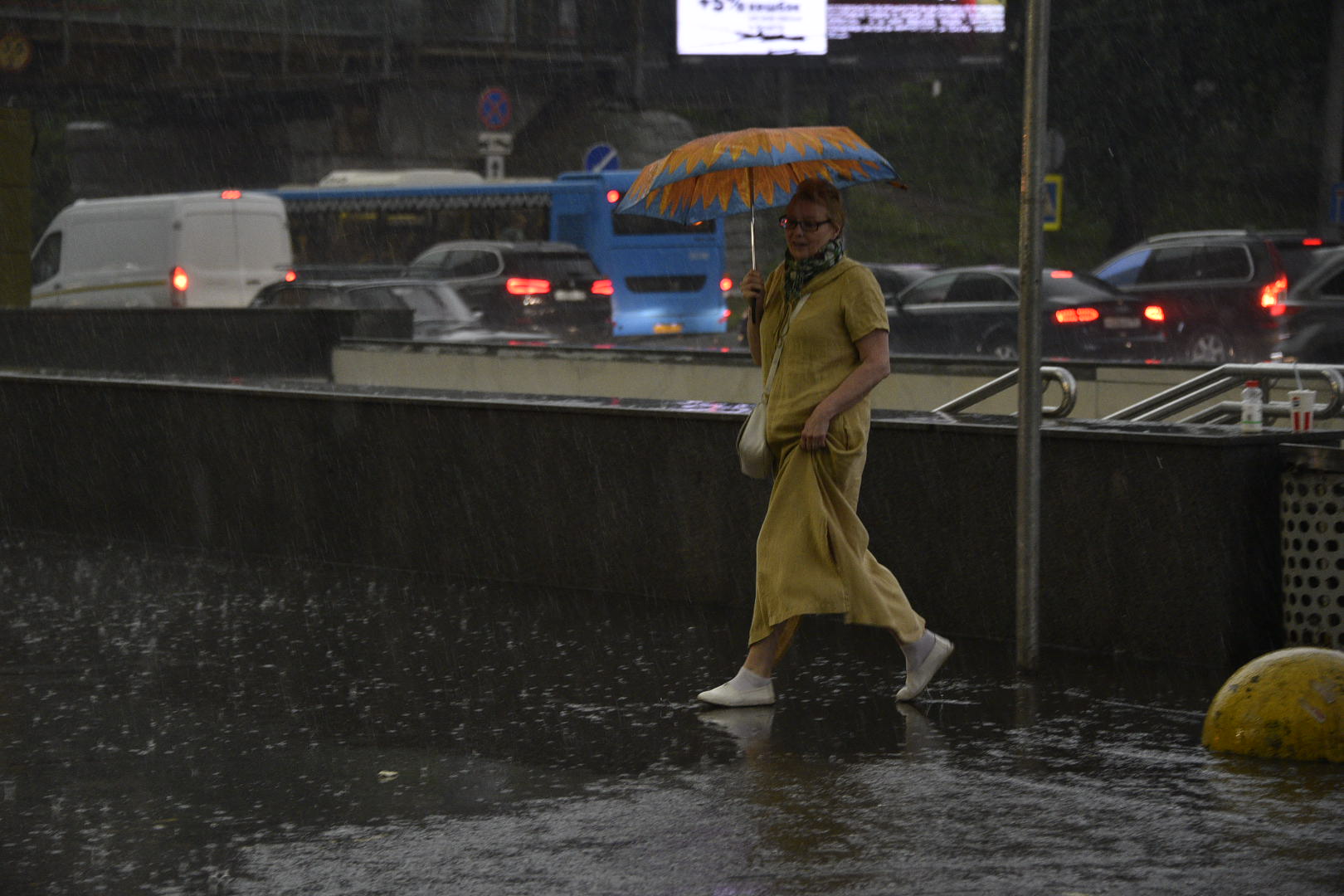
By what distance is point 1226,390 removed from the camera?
8898 mm

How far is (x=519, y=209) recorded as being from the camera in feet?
112

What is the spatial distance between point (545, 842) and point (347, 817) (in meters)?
0.61

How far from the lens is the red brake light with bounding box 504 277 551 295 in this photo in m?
26.9

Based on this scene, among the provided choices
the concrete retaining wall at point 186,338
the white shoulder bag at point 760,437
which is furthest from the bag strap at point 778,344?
the concrete retaining wall at point 186,338

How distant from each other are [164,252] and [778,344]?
23527 millimetres

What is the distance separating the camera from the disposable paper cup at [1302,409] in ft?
25.5

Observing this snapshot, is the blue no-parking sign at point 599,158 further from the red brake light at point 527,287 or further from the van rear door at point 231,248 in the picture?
the van rear door at point 231,248

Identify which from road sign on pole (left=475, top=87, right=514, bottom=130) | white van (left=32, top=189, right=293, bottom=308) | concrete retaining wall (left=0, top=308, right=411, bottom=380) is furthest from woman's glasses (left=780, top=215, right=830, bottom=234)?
road sign on pole (left=475, top=87, right=514, bottom=130)

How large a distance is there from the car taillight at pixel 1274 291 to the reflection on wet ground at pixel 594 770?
14.5 m

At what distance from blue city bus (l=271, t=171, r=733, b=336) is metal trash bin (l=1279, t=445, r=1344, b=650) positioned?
24162 millimetres

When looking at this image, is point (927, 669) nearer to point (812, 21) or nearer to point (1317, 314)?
point (1317, 314)

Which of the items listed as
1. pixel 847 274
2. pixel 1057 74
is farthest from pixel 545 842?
pixel 1057 74

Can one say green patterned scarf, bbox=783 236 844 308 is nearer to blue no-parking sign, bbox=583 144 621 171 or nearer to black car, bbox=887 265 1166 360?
black car, bbox=887 265 1166 360

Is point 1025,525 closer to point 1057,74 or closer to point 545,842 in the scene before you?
point 545,842
